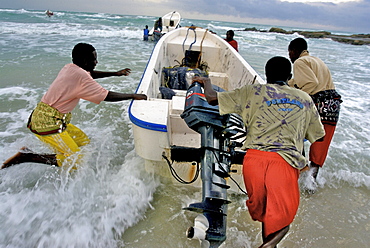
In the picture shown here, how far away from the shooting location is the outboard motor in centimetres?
147

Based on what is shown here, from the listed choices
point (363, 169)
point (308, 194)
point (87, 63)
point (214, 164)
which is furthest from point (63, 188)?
point (363, 169)

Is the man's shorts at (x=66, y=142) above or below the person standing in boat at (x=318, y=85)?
below

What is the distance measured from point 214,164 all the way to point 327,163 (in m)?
2.77

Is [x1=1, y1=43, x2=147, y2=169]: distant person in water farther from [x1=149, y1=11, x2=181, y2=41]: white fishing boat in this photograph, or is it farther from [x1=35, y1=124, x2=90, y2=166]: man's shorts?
[x1=149, y1=11, x2=181, y2=41]: white fishing boat

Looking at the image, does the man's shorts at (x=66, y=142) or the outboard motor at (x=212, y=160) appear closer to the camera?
the outboard motor at (x=212, y=160)

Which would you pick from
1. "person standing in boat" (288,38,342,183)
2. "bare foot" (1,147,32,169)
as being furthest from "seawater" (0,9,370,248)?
"person standing in boat" (288,38,342,183)

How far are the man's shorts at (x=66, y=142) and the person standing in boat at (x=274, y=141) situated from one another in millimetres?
1610

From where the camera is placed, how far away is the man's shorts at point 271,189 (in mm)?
1494

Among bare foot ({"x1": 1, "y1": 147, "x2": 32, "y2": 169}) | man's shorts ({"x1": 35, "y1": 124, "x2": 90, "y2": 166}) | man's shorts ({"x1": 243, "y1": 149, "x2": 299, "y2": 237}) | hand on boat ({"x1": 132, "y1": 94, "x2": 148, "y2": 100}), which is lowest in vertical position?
bare foot ({"x1": 1, "y1": 147, "x2": 32, "y2": 169})

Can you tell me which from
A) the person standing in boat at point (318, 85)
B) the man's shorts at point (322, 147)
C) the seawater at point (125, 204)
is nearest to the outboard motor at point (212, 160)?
the seawater at point (125, 204)

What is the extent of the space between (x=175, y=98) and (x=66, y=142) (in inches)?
49.9

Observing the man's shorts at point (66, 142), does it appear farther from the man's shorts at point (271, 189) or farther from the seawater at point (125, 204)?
the man's shorts at point (271, 189)

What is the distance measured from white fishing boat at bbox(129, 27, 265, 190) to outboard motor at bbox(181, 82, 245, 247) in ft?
0.60

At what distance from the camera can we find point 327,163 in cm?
365
